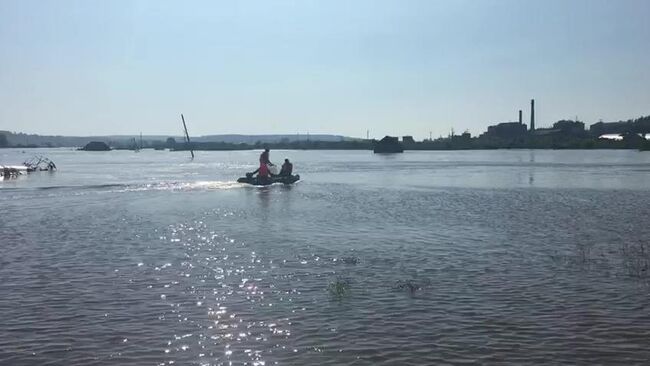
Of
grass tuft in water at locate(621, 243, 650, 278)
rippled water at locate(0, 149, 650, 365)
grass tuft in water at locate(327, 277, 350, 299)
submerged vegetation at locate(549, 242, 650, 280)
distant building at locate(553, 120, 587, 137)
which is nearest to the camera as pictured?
rippled water at locate(0, 149, 650, 365)

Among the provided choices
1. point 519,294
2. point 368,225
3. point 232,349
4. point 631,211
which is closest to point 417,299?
point 519,294

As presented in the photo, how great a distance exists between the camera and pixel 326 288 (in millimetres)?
13336

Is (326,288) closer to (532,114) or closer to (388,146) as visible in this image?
(388,146)

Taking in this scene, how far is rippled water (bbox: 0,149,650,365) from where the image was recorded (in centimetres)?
956

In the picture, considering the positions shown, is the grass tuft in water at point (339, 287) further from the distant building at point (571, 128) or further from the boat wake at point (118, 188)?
the distant building at point (571, 128)

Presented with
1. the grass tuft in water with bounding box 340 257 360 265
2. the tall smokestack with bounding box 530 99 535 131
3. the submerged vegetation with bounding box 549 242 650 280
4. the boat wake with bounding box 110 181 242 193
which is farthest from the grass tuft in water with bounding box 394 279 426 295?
the tall smokestack with bounding box 530 99 535 131

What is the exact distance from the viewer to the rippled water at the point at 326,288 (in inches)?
376

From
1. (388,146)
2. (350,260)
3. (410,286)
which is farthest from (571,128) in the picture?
(410,286)

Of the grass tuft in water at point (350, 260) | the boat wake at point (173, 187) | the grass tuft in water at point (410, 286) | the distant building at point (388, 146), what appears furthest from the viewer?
the distant building at point (388, 146)

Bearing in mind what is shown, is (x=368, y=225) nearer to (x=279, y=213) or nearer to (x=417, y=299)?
(x=279, y=213)

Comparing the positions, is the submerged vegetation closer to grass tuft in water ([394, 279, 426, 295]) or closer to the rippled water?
the rippled water

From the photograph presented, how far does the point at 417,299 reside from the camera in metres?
12.3

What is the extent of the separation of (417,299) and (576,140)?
6936 inches

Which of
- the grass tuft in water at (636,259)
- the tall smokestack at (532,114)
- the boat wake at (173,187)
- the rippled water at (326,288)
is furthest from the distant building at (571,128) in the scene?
the grass tuft in water at (636,259)
